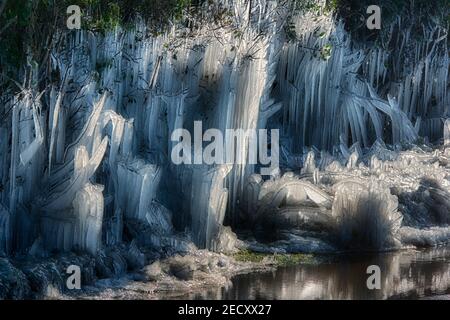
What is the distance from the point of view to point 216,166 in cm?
2003

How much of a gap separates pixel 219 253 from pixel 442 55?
13.4 m

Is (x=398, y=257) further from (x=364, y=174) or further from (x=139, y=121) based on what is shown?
(x=139, y=121)

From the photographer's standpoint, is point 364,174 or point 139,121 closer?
point 139,121

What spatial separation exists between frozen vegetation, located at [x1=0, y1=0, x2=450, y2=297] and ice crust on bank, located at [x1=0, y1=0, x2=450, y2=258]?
3 centimetres

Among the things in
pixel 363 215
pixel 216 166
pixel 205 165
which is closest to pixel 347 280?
pixel 363 215

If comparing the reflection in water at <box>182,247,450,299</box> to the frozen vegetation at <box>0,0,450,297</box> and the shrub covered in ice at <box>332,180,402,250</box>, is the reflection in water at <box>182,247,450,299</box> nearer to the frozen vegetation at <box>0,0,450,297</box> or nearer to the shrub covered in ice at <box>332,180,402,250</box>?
the shrub covered in ice at <box>332,180,402,250</box>

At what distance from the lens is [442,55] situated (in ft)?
102

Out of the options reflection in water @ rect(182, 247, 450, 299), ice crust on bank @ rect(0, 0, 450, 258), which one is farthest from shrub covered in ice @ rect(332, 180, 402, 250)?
reflection in water @ rect(182, 247, 450, 299)

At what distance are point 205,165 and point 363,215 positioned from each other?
9.94 ft

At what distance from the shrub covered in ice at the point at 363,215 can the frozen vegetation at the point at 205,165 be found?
2cm

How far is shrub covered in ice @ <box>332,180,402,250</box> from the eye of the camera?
21.2 m

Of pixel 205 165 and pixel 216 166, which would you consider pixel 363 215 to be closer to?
pixel 216 166

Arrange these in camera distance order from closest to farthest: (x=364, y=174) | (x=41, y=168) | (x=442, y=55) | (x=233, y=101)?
(x=41, y=168)
(x=233, y=101)
(x=364, y=174)
(x=442, y=55)
